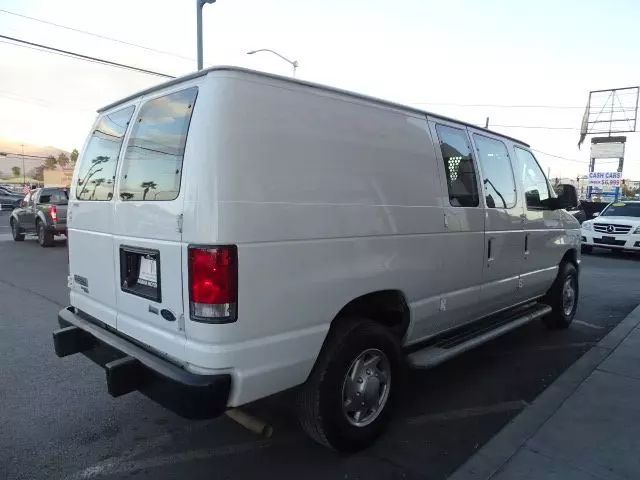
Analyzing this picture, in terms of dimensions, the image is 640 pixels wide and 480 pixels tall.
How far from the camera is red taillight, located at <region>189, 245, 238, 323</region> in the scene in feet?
7.83

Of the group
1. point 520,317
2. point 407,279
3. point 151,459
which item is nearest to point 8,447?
point 151,459

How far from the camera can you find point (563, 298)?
5926 millimetres

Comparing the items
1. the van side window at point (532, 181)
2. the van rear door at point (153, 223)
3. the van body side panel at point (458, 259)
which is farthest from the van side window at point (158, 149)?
the van side window at point (532, 181)

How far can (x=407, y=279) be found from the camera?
3.35 meters

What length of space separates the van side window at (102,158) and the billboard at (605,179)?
1493 inches

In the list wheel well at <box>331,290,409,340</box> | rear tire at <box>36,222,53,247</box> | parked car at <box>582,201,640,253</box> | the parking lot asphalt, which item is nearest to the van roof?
wheel well at <box>331,290,409,340</box>

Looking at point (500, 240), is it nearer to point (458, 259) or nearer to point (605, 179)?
point (458, 259)

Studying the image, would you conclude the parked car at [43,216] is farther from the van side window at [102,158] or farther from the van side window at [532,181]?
the van side window at [532,181]

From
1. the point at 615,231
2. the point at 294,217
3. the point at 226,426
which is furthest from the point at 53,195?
the point at 615,231

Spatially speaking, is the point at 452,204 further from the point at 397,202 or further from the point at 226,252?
the point at 226,252

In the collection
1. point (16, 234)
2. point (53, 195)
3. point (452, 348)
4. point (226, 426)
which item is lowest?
point (226, 426)

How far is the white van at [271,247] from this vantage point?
8.03ft

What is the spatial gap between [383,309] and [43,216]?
44.2 ft

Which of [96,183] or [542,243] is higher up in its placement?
[96,183]
